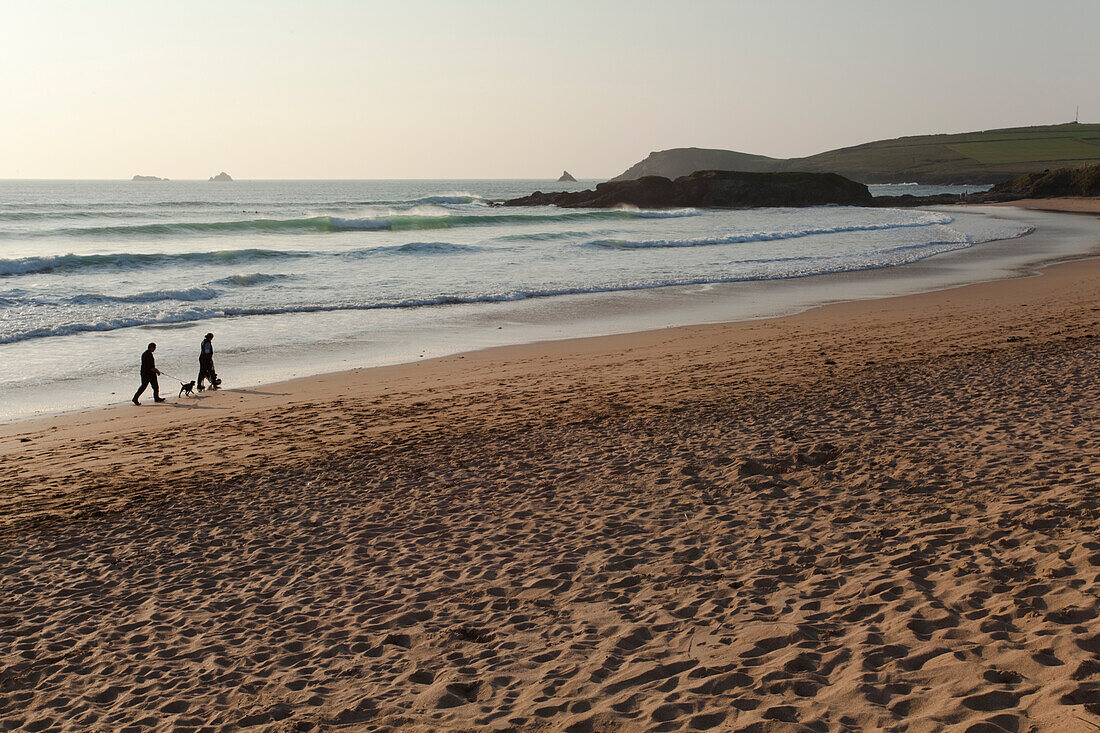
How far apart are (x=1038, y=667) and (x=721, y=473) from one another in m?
3.71

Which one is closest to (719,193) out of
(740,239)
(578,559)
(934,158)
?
(740,239)

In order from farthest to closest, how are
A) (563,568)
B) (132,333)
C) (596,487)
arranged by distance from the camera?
(132,333) < (596,487) < (563,568)

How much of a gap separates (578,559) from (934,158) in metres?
165

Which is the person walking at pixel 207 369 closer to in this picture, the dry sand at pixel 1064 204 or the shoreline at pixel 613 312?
the shoreline at pixel 613 312

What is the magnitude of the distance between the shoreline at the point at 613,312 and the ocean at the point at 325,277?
0.43 ft

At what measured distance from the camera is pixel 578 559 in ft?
19.7

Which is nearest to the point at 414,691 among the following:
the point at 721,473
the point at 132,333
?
the point at 721,473

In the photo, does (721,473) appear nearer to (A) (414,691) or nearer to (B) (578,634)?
(B) (578,634)

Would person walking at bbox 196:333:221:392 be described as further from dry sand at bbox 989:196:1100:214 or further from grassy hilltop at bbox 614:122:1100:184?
grassy hilltop at bbox 614:122:1100:184

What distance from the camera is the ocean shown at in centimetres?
1548

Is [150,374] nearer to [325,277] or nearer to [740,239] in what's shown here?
[325,277]

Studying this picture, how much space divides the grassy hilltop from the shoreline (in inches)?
4025

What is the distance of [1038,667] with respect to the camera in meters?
3.98

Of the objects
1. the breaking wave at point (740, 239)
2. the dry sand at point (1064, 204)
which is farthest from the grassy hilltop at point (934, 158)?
the breaking wave at point (740, 239)
